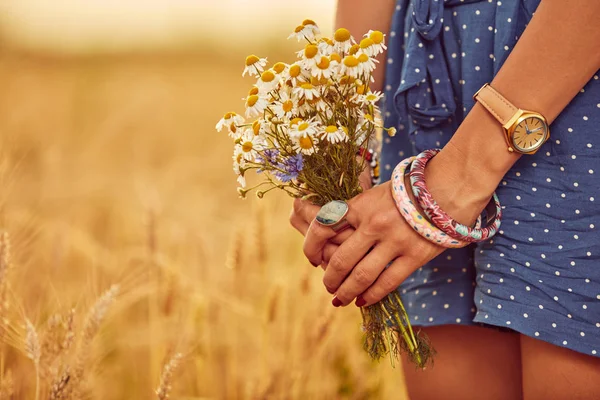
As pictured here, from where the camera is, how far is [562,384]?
3.17 feet

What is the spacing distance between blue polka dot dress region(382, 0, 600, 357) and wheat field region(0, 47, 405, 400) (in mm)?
593

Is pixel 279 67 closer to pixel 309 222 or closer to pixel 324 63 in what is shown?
pixel 324 63

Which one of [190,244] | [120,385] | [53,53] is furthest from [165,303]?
[53,53]

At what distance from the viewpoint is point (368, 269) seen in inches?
38.9

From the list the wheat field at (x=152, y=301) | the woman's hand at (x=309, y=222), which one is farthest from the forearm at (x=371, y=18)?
the wheat field at (x=152, y=301)

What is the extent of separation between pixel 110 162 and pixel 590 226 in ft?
11.6

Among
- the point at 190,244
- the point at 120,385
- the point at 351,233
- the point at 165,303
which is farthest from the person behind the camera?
the point at 190,244

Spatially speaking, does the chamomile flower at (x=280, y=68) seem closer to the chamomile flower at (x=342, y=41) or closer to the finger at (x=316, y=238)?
the chamomile flower at (x=342, y=41)

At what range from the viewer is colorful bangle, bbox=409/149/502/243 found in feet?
3.05

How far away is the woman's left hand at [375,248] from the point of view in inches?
38.1

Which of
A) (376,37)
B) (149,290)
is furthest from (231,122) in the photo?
(149,290)

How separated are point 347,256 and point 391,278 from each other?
3.0 inches

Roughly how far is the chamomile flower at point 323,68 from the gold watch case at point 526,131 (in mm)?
267

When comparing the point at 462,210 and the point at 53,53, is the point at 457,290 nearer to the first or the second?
the point at 462,210
